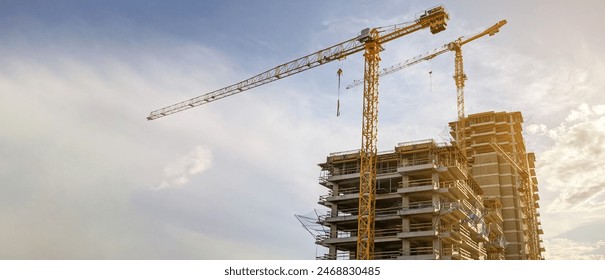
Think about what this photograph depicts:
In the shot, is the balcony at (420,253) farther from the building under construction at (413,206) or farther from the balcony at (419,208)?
the balcony at (419,208)

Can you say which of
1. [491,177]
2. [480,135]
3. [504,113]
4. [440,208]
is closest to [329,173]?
[440,208]

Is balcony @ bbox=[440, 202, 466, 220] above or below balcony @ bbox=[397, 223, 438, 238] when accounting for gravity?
above

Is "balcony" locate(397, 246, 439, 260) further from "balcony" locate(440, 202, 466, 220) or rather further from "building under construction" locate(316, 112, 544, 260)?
"balcony" locate(440, 202, 466, 220)

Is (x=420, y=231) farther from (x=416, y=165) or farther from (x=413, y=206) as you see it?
(x=416, y=165)

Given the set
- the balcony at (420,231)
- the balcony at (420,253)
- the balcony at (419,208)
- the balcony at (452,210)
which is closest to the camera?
the balcony at (420,253)

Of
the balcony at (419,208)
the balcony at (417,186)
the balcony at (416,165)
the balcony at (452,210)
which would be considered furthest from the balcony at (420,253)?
the balcony at (416,165)

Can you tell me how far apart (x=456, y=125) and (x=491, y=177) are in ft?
68.5

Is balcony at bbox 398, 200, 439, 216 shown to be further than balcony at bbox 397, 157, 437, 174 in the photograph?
No

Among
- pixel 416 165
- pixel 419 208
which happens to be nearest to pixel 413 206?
pixel 419 208

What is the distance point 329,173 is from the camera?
7606cm

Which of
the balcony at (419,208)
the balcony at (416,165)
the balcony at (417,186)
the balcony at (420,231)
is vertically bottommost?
the balcony at (420,231)

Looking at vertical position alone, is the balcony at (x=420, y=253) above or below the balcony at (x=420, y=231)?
below

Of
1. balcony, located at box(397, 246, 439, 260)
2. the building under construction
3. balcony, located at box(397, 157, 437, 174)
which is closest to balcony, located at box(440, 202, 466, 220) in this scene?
the building under construction
